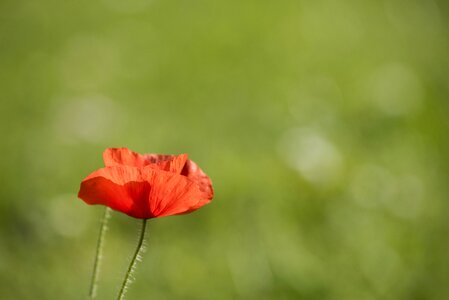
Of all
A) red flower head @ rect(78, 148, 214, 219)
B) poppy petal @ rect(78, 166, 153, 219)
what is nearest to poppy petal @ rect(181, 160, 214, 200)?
red flower head @ rect(78, 148, 214, 219)

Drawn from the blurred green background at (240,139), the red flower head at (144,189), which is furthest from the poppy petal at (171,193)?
the blurred green background at (240,139)

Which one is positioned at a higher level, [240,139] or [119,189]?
[240,139]

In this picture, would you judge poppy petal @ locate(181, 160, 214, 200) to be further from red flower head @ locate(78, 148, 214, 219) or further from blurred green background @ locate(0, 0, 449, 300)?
blurred green background @ locate(0, 0, 449, 300)

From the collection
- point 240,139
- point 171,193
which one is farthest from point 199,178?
point 240,139

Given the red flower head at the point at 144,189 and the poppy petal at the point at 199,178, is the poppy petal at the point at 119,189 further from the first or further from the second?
the poppy petal at the point at 199,178

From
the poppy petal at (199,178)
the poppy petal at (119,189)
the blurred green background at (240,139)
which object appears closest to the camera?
the poppy petal at (119,189)

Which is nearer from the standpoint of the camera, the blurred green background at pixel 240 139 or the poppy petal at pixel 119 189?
the poppy petal at pixel 119 189

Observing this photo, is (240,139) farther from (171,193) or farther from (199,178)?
(171,193)

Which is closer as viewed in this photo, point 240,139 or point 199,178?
point 199,178
